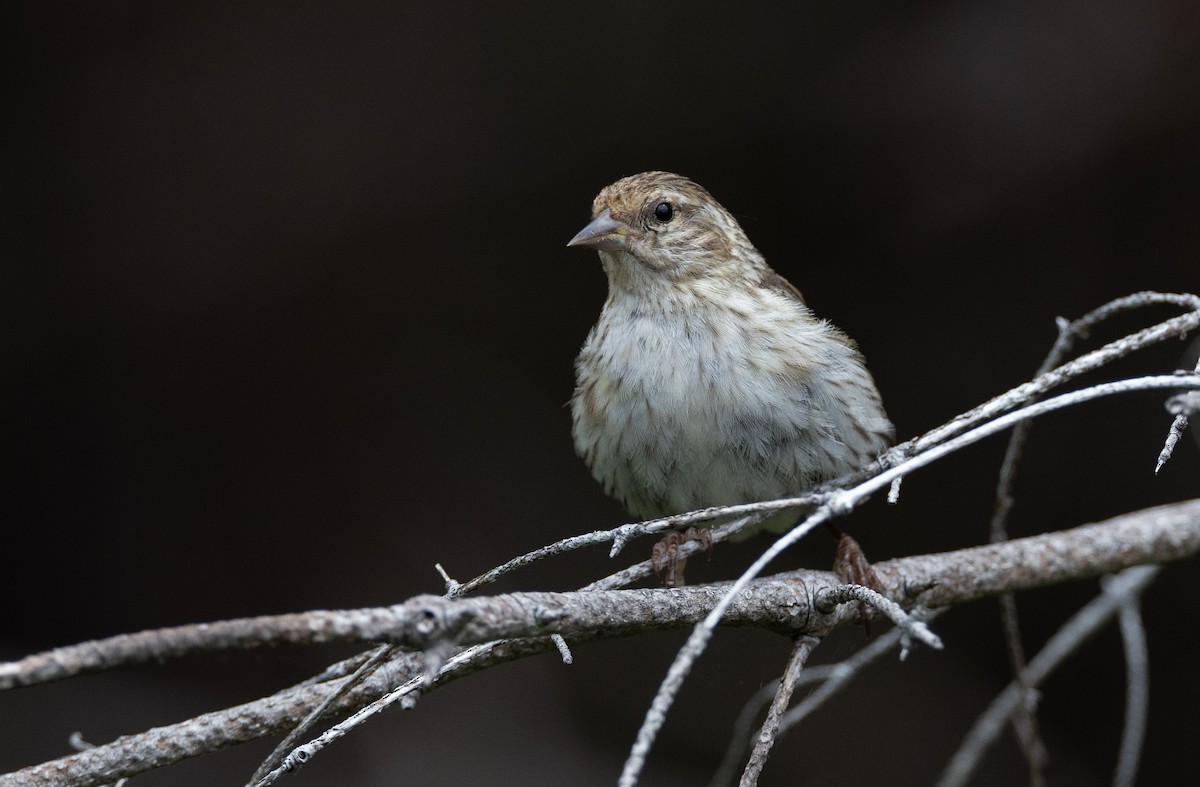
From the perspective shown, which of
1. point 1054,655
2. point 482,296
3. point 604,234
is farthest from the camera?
point 482,296

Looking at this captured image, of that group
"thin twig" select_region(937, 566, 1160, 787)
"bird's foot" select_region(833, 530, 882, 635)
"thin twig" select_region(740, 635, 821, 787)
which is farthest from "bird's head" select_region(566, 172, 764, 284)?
"thin twig" select_region(740, 635, 821, 787)

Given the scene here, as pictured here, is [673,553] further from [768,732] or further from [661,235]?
[768,732]

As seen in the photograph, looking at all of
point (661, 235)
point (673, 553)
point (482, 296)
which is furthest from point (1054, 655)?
point (482, 296)

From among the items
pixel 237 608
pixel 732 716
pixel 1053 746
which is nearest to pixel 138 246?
pixel 237 608

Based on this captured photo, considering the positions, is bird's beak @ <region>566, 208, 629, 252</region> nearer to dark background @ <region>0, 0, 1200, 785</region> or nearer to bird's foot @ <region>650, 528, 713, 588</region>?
bird's foot @ <region>650, 528, 713, 588</region>

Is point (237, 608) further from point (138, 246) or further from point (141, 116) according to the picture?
point (141, 116)

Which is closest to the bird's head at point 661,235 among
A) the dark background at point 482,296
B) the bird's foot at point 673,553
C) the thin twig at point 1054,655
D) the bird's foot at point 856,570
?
the bird's foot at point 673,553

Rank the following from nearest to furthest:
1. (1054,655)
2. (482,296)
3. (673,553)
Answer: (1054,655)
(673,553)
(482,296)
